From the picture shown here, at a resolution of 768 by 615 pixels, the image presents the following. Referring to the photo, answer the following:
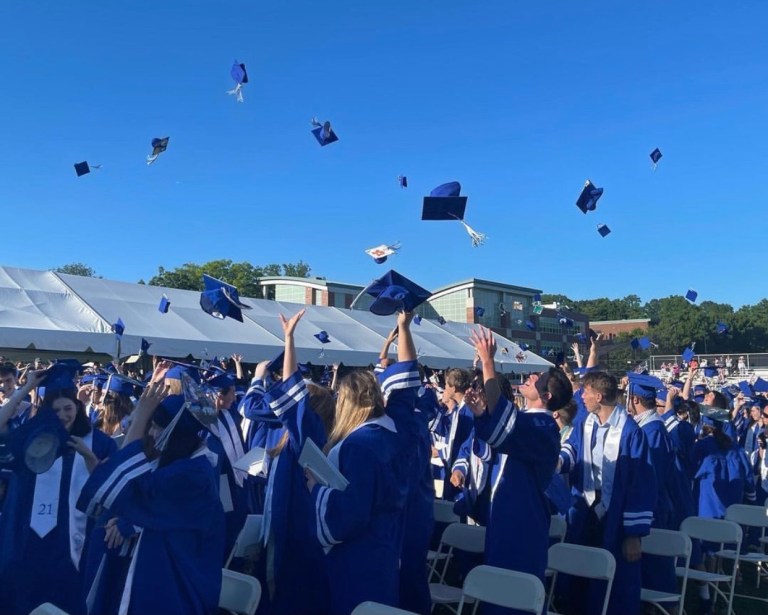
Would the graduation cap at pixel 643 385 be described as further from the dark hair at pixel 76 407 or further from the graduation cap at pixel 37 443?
the graduation cap at pixel 37 443

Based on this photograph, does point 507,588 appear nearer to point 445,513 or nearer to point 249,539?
point 249,539

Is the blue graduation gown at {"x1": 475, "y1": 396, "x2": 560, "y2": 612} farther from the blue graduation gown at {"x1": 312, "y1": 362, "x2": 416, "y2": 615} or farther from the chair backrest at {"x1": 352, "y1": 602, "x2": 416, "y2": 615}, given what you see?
the chair backrest at {"x1": 352, "y1": 602, "x2": 416, "y2": 615}

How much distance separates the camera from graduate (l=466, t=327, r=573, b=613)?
3.86 m

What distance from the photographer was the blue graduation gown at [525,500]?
3881mm

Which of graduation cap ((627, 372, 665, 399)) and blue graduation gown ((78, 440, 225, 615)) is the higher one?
graduation cap ((627, 372, 665, 399))

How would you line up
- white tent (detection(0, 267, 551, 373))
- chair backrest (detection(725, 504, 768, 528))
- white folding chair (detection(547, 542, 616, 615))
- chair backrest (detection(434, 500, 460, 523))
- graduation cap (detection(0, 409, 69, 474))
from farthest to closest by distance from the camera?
1. white tent (detection(0, 267, 551, 373))
2. chair backrest (detection(725, 504, 768, 528))
3. chair backrest (detection(434, 500, 460, 523))
4. white folding chair (detection(547, 542, 616, 615))
5. graduation cap (detection(0, 409, 69, 474))

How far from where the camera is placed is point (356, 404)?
3361 millimetres

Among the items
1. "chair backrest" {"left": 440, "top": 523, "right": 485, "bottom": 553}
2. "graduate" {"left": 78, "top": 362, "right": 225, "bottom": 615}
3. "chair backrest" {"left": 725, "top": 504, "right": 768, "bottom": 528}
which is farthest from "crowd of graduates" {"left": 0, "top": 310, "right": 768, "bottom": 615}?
"chair backrest" {"left": 725, "top": 504, "right": 768, "bottom": 528}

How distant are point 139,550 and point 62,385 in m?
1.45

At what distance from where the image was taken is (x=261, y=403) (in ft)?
15.8

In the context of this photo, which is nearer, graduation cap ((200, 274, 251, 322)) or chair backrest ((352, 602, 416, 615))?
chair backrest ((352, 602, 416, 615))

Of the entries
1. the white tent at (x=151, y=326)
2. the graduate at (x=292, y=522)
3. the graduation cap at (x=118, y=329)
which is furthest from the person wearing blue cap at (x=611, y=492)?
the white tent at (x=151, y=326)

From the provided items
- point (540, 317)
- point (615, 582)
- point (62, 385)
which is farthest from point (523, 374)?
point (540, 317)

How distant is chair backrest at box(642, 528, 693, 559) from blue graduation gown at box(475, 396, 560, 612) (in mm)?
1383
